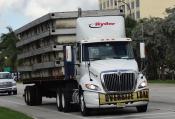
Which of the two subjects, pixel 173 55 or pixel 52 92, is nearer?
pixel 52 92

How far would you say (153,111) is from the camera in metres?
21.7

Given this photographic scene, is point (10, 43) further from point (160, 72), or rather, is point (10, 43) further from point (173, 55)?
point (173, 55)

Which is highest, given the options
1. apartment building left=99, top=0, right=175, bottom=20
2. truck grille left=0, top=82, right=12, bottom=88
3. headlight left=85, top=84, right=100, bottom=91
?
apartment building left=99, top=0, right=175, bottom=20

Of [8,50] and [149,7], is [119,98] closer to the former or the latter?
[8,50]

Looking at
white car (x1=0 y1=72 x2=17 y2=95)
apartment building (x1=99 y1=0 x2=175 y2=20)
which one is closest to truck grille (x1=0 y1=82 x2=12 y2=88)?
white car (x1=0 y1=72 x2=17 y2=95)

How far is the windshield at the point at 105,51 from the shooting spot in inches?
850

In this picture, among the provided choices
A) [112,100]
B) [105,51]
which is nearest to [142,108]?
[112,100]

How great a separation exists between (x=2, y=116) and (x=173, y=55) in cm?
4665

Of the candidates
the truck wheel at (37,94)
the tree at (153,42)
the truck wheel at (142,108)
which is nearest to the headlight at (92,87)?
the truck wheel at (142,108)

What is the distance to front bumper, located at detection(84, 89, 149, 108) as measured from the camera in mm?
20281

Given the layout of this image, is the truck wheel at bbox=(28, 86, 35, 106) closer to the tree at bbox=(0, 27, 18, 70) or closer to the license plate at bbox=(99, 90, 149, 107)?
the license plate at bbox=(99, 90, 149, 107)

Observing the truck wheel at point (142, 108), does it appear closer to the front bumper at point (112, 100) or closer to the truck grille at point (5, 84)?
the front bumper at point (112, 100)

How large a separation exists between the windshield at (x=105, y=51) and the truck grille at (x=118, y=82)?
1222 millimetres

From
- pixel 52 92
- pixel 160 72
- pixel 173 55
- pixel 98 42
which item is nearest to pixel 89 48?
pixel 98 42
